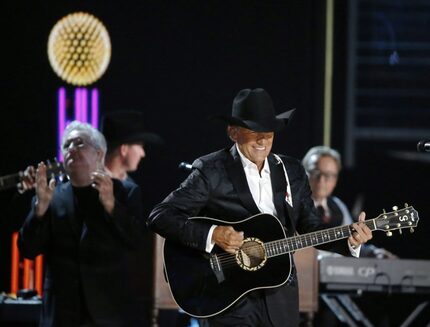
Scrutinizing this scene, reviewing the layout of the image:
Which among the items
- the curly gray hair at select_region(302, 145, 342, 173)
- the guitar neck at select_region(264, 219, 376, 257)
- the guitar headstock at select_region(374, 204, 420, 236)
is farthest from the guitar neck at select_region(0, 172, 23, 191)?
the guitar headstock at select_region(374, 204, 420, 236)

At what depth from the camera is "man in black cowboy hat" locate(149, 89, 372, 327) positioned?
5.16 metres

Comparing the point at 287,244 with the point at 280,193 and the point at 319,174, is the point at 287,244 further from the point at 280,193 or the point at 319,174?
the point at 319,174

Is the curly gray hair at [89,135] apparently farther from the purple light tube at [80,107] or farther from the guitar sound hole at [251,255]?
the purple light tube at [80,107]

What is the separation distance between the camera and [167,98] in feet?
29.1

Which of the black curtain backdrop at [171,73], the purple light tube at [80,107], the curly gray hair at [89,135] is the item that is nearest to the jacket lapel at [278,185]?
the curly gray hair at [89,135]

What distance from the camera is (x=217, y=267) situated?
526 centimetres

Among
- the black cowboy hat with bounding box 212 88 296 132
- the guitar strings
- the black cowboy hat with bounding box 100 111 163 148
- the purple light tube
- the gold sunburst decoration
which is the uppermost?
the gold sunburst decoration

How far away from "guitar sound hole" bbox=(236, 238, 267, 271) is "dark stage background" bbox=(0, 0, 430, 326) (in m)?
3.54

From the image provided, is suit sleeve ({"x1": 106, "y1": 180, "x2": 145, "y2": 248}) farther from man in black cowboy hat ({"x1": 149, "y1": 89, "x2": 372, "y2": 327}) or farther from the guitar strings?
the guitar strings

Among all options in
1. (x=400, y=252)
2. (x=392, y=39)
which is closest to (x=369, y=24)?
(x=392, y=39)

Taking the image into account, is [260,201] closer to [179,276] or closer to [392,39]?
[179,276]

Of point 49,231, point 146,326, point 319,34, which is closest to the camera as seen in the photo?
point 49,231

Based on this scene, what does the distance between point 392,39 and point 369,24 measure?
9.5 inches

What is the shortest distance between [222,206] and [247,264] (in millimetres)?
323
